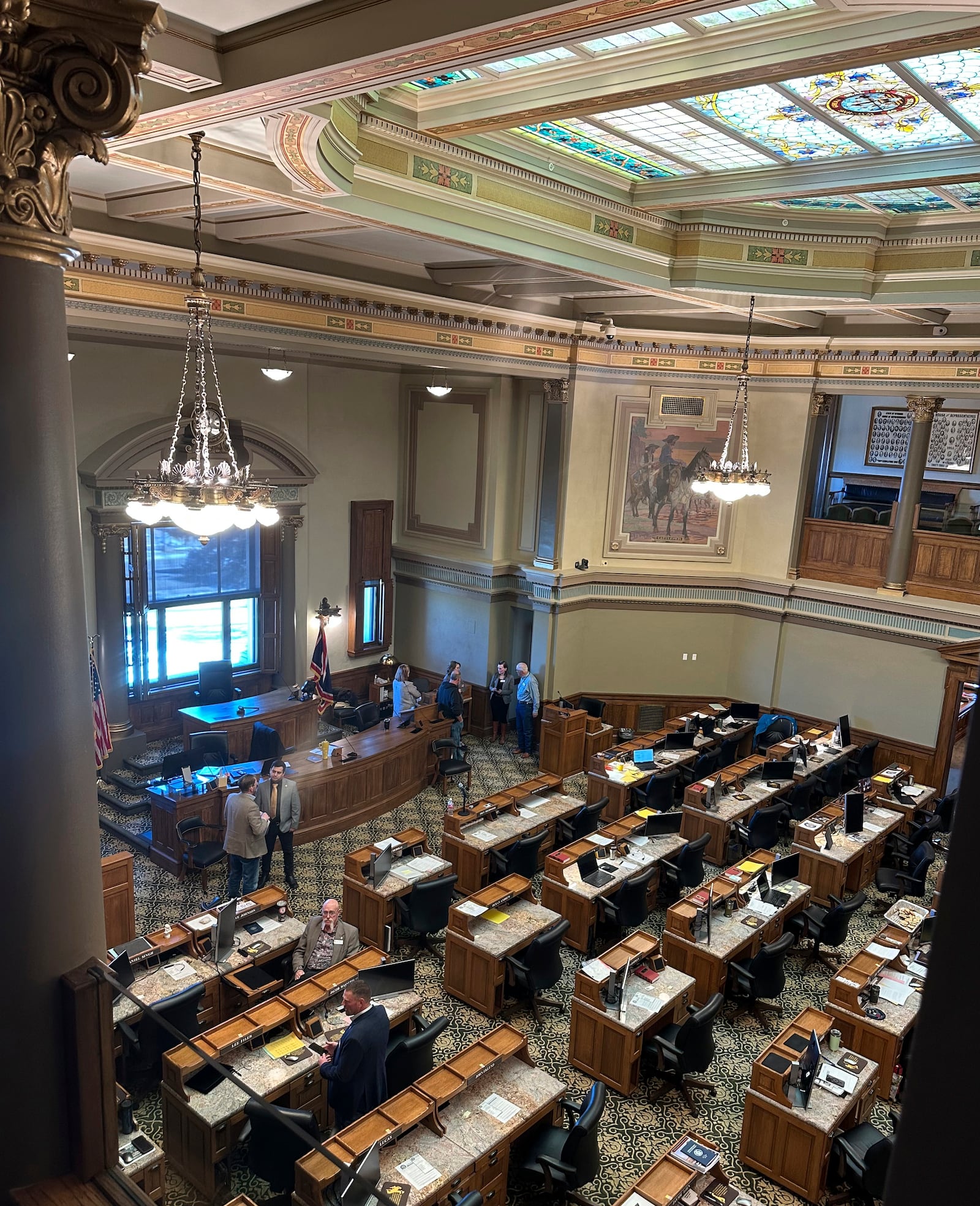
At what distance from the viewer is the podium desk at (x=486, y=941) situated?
8.03 m

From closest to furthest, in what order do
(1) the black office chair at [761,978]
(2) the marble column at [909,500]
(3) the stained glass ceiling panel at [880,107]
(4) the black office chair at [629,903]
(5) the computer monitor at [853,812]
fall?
(3) the stained glass ceiling panel at [880,107], (1) the black office chair at [761,978], (4) the black office chair at [629,903], (5) the computer monitor at [853,812], (2) the marble column at [909,500]

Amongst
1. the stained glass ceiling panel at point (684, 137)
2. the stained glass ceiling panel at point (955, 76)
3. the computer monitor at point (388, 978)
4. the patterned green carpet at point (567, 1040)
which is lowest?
the patterned green carpet at point (567, 1040)

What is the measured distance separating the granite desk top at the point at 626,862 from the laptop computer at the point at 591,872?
0.11ft

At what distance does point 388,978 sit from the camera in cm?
697

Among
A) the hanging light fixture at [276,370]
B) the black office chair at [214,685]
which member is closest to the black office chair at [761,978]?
the black office chair at [214,685]

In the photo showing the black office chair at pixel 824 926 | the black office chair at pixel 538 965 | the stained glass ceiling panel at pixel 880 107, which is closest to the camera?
the stained glass ceiling panel at pixel 880 107

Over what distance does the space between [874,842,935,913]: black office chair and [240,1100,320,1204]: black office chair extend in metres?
7.42

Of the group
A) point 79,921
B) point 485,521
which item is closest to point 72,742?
point 79,921

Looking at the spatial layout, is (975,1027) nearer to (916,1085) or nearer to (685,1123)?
(916,1085)

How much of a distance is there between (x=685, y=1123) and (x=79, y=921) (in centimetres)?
618

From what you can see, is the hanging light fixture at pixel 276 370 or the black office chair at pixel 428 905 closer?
the black office chair at pixel 428 905

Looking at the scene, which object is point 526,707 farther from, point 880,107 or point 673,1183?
point 880,107

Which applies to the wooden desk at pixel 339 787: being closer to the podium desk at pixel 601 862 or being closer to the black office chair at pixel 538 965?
the podium desk at pixel 601 862

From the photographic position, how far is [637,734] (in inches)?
600
